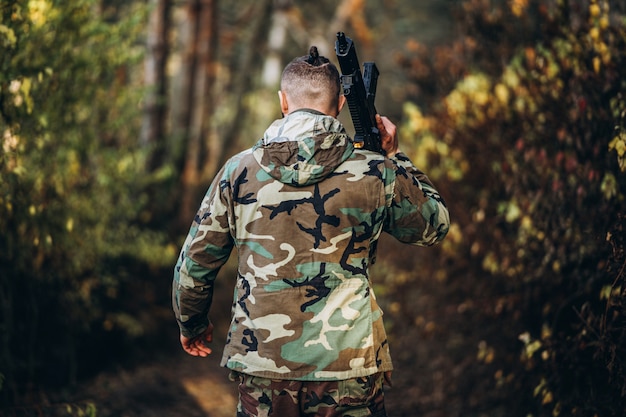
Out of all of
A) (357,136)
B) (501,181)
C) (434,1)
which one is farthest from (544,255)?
(434,1)

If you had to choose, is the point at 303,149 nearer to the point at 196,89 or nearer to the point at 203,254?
the point at 203,254

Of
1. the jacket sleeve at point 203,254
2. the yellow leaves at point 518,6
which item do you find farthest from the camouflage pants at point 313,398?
the yellow leaves at point 518,6

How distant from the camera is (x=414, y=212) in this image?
2707 mm

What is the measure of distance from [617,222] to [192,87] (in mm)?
8433

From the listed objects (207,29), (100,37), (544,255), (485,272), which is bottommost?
(485,272)

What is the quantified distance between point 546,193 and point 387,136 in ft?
6.68

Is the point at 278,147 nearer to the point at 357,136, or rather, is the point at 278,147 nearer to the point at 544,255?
the point at 357,136

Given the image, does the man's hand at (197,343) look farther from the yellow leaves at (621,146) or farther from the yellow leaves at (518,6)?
the yellow leaves at (518,6)

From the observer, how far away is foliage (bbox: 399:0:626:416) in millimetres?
3664

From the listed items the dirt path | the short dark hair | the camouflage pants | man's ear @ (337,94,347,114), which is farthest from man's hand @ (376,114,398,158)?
the dirt path

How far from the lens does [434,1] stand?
588 inches

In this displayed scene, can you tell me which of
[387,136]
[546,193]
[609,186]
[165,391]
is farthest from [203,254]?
[165,391]

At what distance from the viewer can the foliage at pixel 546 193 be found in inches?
144

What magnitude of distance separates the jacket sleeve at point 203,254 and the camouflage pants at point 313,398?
1.42 ft
